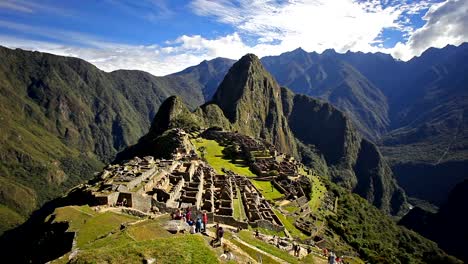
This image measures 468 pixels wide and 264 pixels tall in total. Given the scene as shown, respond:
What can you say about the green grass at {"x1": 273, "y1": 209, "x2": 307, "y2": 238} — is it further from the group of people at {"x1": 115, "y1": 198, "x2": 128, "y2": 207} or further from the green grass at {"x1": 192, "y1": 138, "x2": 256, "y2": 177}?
the group of people at {"x1": 115, "y1": 198, "x2": 128, "y2": 207}

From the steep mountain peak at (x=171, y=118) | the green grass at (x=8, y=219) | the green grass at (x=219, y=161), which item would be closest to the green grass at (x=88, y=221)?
the green grass at (x=219, y=161)

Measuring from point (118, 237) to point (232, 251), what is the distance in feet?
21.5

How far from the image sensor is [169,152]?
3356 inches

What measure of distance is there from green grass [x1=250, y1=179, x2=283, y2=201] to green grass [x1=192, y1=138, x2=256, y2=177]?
19.0 feet

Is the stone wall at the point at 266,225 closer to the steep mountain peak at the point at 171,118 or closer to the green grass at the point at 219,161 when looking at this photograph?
the green grass at the point at 219,161

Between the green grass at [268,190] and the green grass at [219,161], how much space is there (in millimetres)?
5788

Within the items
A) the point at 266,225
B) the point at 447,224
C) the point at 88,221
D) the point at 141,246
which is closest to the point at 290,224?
the point at 266,225

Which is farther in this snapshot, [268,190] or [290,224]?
[268,190]

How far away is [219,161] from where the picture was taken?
95.0 meters

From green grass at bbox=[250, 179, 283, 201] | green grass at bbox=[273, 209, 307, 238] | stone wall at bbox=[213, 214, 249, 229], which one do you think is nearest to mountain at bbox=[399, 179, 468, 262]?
green grass at bbox=[250, 179, 283, 201]

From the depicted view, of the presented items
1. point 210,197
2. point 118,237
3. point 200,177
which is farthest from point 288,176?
point 118,237

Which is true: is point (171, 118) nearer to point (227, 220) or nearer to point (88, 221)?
point (227, 220)

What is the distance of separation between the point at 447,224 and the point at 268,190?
14318cm

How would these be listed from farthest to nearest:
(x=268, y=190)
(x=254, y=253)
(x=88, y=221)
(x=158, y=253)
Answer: (x=268, y=190)
(x=88, y=221)
(x=254, y=253)
(x=158, y=253)
